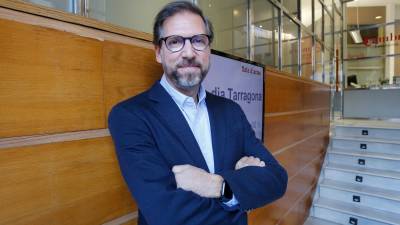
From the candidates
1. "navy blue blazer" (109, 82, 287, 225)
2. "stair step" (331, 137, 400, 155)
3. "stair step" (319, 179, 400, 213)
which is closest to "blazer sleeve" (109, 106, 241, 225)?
"navy blue blazer" (109, 82, 287, 225)

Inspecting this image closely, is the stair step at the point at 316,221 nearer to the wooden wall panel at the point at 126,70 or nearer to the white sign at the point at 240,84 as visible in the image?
the white sign at the point at 240,84

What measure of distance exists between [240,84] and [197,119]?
90 centimetres

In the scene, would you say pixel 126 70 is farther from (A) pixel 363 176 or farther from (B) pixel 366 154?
(B) pixel 366 154

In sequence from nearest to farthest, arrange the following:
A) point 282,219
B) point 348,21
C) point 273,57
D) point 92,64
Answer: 1. point 92,64
2. point 282,219
3. point 273,57
4. point 348,21

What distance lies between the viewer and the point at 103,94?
42.9 inches

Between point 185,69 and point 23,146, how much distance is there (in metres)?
0.59

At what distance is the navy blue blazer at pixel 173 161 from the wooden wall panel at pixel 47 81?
12 centimetres

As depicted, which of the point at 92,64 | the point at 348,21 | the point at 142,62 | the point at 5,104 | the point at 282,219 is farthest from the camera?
the point at 348,21

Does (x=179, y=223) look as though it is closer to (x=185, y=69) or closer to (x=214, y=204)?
(x=214, y=204)

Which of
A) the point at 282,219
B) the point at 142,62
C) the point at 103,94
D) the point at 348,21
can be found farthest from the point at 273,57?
the point at 348,21

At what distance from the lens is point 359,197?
4387 millimetres

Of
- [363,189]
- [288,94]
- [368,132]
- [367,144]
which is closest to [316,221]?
[363,189]

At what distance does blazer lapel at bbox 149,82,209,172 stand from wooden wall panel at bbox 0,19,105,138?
229mm

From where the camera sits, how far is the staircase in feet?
13.6
